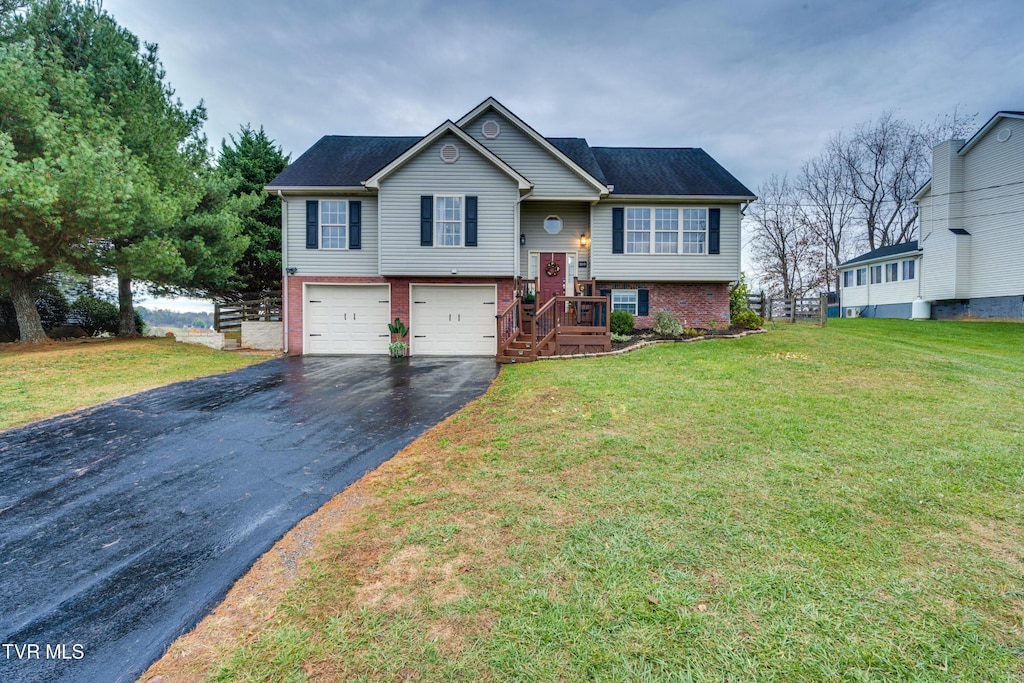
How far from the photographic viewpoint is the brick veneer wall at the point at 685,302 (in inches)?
588

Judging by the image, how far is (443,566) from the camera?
261 centimetres

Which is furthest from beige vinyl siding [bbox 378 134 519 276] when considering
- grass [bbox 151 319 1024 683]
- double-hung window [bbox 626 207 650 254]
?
grass [bbox 151 319 1024 683]

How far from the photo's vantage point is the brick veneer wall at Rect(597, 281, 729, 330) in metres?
14.9

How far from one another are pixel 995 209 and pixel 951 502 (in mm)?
25491

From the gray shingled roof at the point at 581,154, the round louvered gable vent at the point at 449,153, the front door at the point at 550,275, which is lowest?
the front door at the point at 550,275

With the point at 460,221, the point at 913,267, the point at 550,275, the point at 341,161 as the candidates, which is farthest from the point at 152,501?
the point at 913,267

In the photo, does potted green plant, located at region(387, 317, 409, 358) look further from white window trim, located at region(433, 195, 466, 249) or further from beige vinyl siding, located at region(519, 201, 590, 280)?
beige vinyl siding, located at region(519, 201, 590, 280)

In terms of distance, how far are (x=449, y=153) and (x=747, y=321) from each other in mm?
11563

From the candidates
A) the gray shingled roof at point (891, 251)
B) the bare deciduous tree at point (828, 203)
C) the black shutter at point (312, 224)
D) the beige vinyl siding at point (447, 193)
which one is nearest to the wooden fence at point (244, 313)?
the black shutter at point (312, 224)

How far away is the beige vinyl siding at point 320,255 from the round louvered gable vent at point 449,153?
3.37m

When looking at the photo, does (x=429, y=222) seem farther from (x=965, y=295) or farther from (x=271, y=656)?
(x=965, y=295)

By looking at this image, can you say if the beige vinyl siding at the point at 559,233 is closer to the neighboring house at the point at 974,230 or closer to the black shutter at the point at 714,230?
the black shutter at the point at 714,230

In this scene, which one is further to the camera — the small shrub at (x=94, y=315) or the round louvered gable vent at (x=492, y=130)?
the small shrub at (x=94, y=315)

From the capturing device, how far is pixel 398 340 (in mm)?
13648
